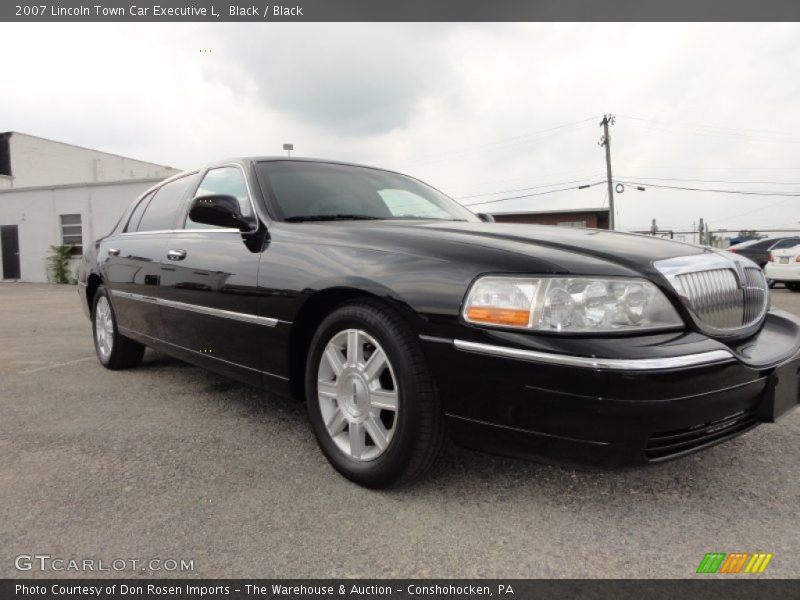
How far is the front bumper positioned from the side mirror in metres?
1.31

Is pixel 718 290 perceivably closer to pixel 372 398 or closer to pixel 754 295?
pixel 754 295

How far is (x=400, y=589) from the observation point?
1.66m

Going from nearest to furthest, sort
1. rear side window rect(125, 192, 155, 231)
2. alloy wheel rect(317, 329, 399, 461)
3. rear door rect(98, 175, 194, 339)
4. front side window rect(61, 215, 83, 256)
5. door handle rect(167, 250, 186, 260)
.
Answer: alloy wheel rect(317, 329, 399, 461), door handle rect(167, 250, 186, 260), rear door rect(98, 175, 194, 339), rear side window rect(125, 192, 155, 231), front side window rect(61, 215, 83, 256)

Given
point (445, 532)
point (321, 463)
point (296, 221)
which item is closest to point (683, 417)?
point (445, 532)

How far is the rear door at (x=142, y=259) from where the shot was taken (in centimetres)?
370

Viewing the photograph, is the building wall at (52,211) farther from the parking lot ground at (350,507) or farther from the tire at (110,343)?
the parking lot ground at (350,507)

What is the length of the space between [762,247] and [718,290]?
15.5 m

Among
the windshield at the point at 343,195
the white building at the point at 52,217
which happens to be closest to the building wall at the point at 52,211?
the white building at the point at 52,217

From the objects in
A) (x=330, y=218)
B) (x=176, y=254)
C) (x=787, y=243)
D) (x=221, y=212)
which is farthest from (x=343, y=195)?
(x=787, y=243)

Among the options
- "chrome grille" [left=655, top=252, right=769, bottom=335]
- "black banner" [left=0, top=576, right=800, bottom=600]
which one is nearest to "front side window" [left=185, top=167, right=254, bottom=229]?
"black banner" [left=0, top=576, right=800, bottom=600]

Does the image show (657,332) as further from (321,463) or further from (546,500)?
(321,463)

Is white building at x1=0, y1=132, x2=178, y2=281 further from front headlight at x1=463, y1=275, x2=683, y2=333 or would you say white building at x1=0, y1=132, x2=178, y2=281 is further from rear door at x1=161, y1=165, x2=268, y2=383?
front headlight at x1=463, y1=275, x2=683, y2=333

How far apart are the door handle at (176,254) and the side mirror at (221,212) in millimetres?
562

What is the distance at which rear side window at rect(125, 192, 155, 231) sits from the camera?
4.37 meters
